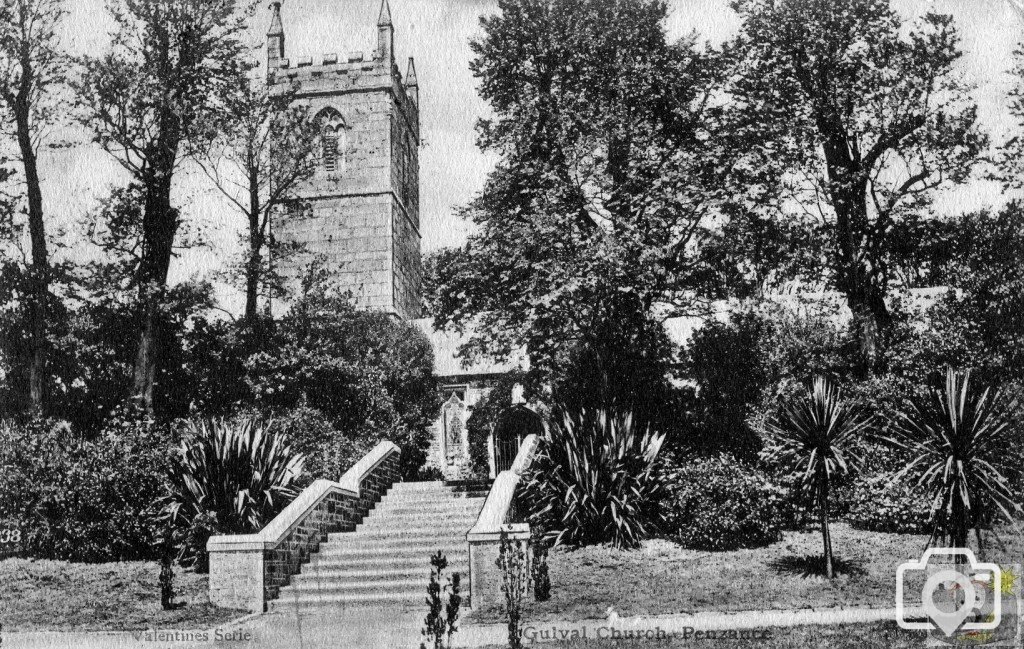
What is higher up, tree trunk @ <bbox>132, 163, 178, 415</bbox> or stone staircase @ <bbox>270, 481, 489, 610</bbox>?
tree trunk @ <bbox>132, 163, 178, 415</bbox>

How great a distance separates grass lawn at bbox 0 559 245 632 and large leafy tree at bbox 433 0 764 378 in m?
7.29

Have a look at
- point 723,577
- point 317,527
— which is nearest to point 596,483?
point 723,577

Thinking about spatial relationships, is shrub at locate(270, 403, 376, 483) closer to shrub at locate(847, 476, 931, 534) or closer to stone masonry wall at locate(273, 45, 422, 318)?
shrub at locate(847, 476, 931, 534)

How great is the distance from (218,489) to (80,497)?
2.66 m

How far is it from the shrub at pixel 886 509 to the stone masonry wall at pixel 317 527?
A: 860cm

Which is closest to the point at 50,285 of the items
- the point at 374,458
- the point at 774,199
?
the point at 374,458

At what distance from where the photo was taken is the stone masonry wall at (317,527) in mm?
13680

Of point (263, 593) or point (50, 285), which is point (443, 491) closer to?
point (263, 593)

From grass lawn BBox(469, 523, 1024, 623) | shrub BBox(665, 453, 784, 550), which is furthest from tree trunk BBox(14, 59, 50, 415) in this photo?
shrub BBox(665, 453, 784, 550)

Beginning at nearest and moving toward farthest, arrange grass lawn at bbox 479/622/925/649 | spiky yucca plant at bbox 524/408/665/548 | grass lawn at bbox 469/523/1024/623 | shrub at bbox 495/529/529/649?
grass lawn at bbox 479/622/925/649, shrub at bbox 495/529/529/649, grass lawn at bbox 469/523/1024/623, spiky yucca plant at bbox 524/408/665/548

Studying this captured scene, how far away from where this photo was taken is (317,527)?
15.4m

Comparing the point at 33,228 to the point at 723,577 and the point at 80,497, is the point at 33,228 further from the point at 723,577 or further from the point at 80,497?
the point at 723,577

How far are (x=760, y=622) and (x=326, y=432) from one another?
1322cm

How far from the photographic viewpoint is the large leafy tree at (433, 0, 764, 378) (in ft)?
58.0
